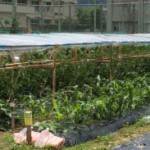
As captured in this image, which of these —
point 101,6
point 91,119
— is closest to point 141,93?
point 91,119

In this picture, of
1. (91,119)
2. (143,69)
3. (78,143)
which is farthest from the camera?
(143,69)

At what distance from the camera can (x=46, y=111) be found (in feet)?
21.9

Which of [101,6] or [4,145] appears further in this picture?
[101,6]

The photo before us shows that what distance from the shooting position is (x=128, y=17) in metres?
32.4

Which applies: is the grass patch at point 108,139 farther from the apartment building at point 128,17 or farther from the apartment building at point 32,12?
the apartment building at point 32,12

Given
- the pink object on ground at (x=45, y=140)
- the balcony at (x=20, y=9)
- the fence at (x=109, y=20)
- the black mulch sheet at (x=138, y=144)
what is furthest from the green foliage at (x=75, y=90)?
the balcony at (x=20, y=9)

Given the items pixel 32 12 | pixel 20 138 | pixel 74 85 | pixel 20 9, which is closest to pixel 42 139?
pixel 20 138

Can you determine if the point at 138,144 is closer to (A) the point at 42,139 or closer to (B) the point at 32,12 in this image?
(A) the point at 42,139

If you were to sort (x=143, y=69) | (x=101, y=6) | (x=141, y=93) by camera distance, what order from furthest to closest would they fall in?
(x=101, y=6), (x=143, y=69), (x=141, y=93)

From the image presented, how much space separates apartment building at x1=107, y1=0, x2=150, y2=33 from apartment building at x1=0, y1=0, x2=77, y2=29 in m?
3.38

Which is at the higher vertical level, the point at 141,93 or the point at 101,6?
the point at 101,6

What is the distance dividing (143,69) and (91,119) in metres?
5.55

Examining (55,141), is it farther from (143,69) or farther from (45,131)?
(143,69)

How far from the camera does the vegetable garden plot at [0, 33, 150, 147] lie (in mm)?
6391
